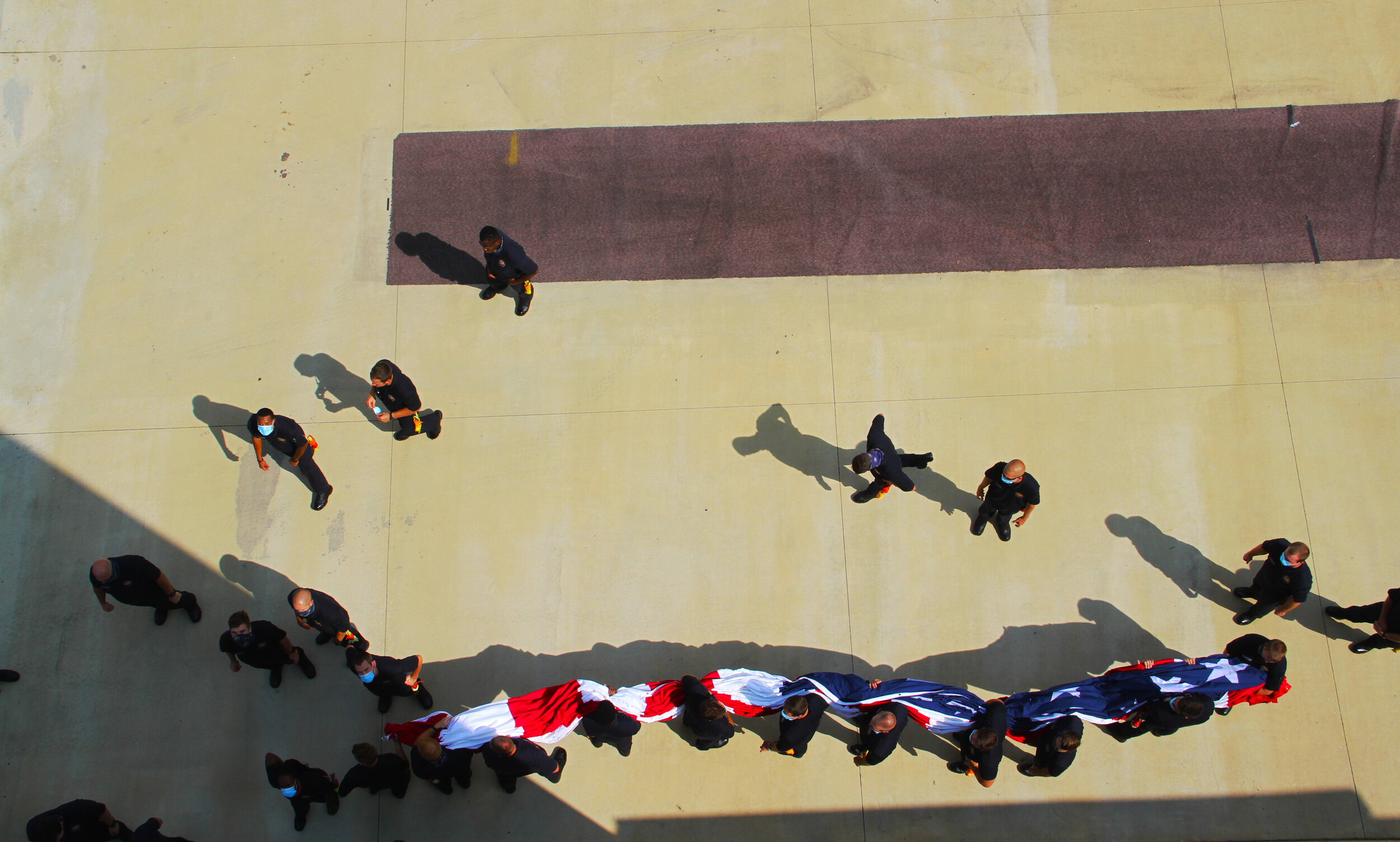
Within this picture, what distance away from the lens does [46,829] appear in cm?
552

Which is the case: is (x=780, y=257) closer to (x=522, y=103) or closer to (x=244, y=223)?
(x=522, y=103)

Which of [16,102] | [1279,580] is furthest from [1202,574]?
[16,102]

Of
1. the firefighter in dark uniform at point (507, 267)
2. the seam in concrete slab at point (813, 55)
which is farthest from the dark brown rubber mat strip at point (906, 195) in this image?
the firefighter in dark uniform at point (507, 267)

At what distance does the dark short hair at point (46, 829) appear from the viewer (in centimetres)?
551

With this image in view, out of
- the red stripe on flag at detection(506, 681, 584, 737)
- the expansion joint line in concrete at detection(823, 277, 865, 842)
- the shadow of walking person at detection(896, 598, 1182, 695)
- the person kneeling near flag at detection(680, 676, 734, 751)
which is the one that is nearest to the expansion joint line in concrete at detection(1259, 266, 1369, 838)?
the shadow of walking person at detection(896, 598, 1182, 695)

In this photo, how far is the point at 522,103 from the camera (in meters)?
8.82

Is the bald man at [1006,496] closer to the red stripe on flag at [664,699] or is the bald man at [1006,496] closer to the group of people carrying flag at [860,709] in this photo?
the group of people carrying flag at [860,709]

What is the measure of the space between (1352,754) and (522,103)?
10.8 m

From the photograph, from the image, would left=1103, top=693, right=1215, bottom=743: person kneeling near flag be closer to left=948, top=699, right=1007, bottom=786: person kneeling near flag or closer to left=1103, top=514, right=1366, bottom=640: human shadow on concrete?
left=948, top=699, right=1007, bottom=786: person kneeling near flag

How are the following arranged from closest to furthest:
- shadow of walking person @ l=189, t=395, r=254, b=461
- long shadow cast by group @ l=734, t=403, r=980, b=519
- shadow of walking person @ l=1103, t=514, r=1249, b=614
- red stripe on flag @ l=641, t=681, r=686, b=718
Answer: red stripe on flag @ l=641, t=681, r=686, b=718
shadow of walking person @ l=1103, t=514, r=1249, b=614
long shadow cast by group @ l=734, t=403, r=980, b=519
shadow of walking person @ l=189, t=395, r=254, b=461

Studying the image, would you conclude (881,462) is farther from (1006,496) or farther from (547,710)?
(547,710)

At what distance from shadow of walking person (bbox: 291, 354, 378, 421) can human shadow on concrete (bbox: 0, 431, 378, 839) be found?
186 centimetres

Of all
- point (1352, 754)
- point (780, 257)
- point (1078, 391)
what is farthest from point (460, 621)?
point (1352, 754)

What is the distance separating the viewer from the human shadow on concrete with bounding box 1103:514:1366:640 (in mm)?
7133
